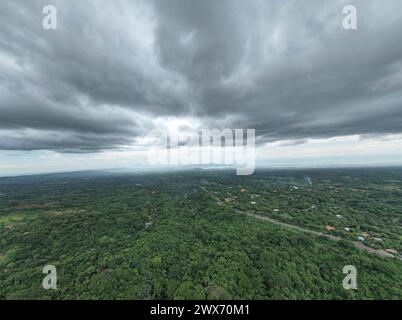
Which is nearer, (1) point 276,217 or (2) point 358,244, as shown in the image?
(2) point 358,244

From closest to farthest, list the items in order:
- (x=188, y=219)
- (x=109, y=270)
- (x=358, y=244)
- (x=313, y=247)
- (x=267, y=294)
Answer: (x=267, y=294) → (x=109, y=270) → (x=313, y=247) → (x=358, y=244) → (x=188, y=219)

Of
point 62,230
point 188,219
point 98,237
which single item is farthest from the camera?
point 188,219

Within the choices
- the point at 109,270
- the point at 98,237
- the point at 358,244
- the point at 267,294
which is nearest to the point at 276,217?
the point at 358,244

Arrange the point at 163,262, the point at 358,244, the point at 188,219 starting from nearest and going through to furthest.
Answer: the point at 163,262 → the point at 358,244 → the point at 188,219
